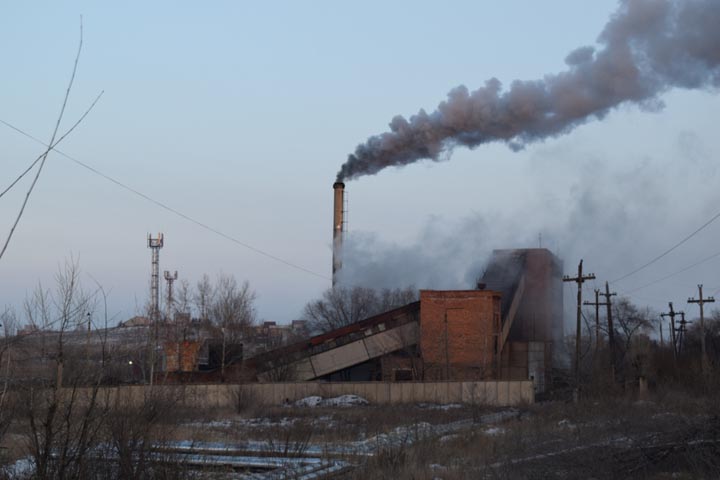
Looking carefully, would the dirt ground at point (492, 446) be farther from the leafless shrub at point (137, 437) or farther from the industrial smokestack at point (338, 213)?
the industrial smokestack at point (338, 213)

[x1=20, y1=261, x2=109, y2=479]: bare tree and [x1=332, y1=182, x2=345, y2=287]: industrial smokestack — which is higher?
[x1=332, y1=182, x2=345, y2=287]: industrial smokestack

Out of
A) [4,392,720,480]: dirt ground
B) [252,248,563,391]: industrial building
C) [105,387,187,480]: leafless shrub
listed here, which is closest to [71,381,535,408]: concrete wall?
[252,248,563,391]: industrial building

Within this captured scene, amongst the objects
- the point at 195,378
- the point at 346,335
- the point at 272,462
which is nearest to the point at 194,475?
the point at 272,462

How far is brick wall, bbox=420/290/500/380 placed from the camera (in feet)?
165

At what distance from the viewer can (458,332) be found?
51094 mm

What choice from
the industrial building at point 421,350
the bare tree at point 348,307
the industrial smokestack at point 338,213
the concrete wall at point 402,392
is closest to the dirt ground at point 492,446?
the concrete wall at point 402,392

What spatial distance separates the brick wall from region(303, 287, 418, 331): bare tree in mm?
29765

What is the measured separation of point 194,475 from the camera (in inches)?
376

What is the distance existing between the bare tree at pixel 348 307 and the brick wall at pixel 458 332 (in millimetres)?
29765

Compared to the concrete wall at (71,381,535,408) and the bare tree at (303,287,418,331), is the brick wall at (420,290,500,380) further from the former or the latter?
the bare tree at (303,287,418,331)

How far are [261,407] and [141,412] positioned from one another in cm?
2795

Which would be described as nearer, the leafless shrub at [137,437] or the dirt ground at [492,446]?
the leafless shrub at [137,437]

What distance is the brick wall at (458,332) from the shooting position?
50.3 metres

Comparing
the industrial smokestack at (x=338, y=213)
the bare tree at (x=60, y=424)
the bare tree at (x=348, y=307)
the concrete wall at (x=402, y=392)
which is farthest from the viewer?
the bare tree at (x=348, y=307)
